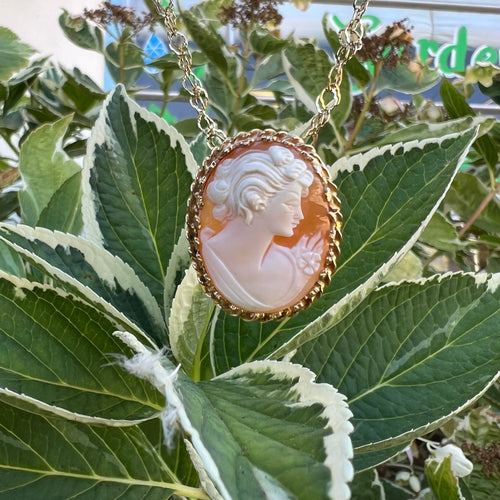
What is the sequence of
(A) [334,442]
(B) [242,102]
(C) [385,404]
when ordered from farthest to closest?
(B) [242,102]
(C) [385,404]
(A) [334,442]

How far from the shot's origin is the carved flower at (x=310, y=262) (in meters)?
0.36

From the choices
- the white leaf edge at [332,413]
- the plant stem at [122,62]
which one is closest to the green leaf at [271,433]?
the white leaf edge at [332,413]

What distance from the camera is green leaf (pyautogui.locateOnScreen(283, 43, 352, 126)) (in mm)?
604

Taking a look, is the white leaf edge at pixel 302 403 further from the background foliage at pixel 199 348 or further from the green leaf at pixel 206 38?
the green leaf at pixel 206 38

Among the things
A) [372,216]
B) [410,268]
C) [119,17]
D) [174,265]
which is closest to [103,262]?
[174,265]

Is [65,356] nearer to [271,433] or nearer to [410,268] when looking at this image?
[271,433]

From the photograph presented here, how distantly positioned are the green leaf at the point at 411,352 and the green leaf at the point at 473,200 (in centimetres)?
30

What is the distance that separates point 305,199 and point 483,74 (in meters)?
0.34

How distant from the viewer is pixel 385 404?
34 centimetres

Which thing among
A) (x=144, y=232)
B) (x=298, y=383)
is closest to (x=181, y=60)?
(x=144, y=232)

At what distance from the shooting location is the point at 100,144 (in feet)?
1.26

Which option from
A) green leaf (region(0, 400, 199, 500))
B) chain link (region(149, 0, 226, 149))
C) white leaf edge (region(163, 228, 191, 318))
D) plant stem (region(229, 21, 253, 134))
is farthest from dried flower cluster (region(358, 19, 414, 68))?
green leaf (region(0, 400, 199, 500))

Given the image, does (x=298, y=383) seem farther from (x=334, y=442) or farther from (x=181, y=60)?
(x=181, y=60)

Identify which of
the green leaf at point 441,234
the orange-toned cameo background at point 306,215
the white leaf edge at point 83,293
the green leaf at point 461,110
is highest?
the green leaf at point 461,110
